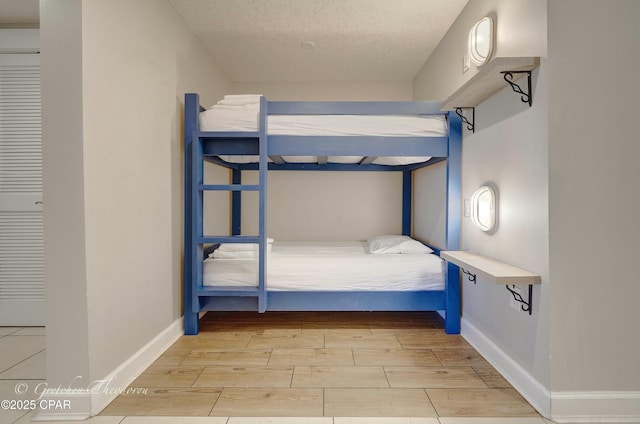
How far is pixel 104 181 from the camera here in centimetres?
161

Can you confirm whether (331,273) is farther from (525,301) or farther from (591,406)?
(591,406)

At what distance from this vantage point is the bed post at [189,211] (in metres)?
2.37

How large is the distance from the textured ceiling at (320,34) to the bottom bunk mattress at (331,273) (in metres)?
1.82

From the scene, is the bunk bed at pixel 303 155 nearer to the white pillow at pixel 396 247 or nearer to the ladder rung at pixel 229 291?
the ladder rung at pixel 229 291

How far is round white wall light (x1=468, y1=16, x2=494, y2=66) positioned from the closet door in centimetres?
321

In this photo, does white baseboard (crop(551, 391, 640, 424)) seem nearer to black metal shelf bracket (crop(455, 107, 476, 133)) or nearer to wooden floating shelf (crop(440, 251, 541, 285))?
wooden floating shelf (crop(440, 251, 541, 285))

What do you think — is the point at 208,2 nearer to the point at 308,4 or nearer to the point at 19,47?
the point at 308,4

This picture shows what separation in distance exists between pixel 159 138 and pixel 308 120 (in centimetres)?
101

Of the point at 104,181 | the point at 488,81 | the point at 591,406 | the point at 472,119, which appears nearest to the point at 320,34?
the point at 472,119

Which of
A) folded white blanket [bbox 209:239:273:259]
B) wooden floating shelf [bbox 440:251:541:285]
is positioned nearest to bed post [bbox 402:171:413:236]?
wooden floating shelf [bbox 440:251:541:285]

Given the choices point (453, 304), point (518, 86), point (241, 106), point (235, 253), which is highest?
point (241, 106)

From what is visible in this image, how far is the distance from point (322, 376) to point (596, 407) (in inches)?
50.4

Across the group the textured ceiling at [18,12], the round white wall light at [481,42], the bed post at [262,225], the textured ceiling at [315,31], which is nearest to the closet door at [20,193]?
the textured ceiling at [18,12]

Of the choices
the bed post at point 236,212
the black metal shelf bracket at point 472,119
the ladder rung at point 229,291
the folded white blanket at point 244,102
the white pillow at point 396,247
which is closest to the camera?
the black metal shelf bracket at point 472,119
